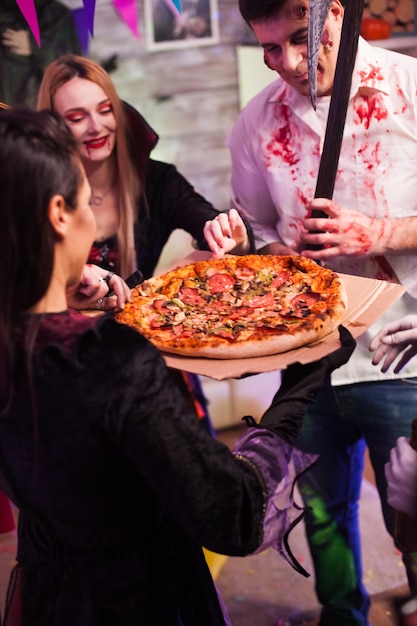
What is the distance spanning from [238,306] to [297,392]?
15.9 inches

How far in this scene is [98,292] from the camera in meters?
1.55

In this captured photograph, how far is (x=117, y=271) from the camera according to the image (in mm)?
1942

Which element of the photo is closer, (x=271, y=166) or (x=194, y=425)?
(x=194, y=425)

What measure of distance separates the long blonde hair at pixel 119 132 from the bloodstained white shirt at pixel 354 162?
0.31 m

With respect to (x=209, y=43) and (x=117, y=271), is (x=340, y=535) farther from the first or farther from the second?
(x=209, y=43)

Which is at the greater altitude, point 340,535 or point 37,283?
point 37,283

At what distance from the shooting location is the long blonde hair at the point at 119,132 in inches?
74.6

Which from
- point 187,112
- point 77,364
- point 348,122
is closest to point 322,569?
point 348,122

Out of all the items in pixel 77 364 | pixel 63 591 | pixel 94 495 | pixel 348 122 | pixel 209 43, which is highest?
pixel 209 43

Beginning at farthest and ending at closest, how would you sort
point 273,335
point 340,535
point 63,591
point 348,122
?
point 340,535
point 348,122
point 273,335
point 63,591

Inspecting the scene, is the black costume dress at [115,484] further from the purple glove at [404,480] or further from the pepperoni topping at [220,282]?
the pepperoni topping at [220,282]

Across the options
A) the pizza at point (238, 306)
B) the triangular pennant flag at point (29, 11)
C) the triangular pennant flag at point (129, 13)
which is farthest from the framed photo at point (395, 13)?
the pizza at point (238, 306)

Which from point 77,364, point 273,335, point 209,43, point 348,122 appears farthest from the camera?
point 209,43

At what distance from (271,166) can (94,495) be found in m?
1.12
